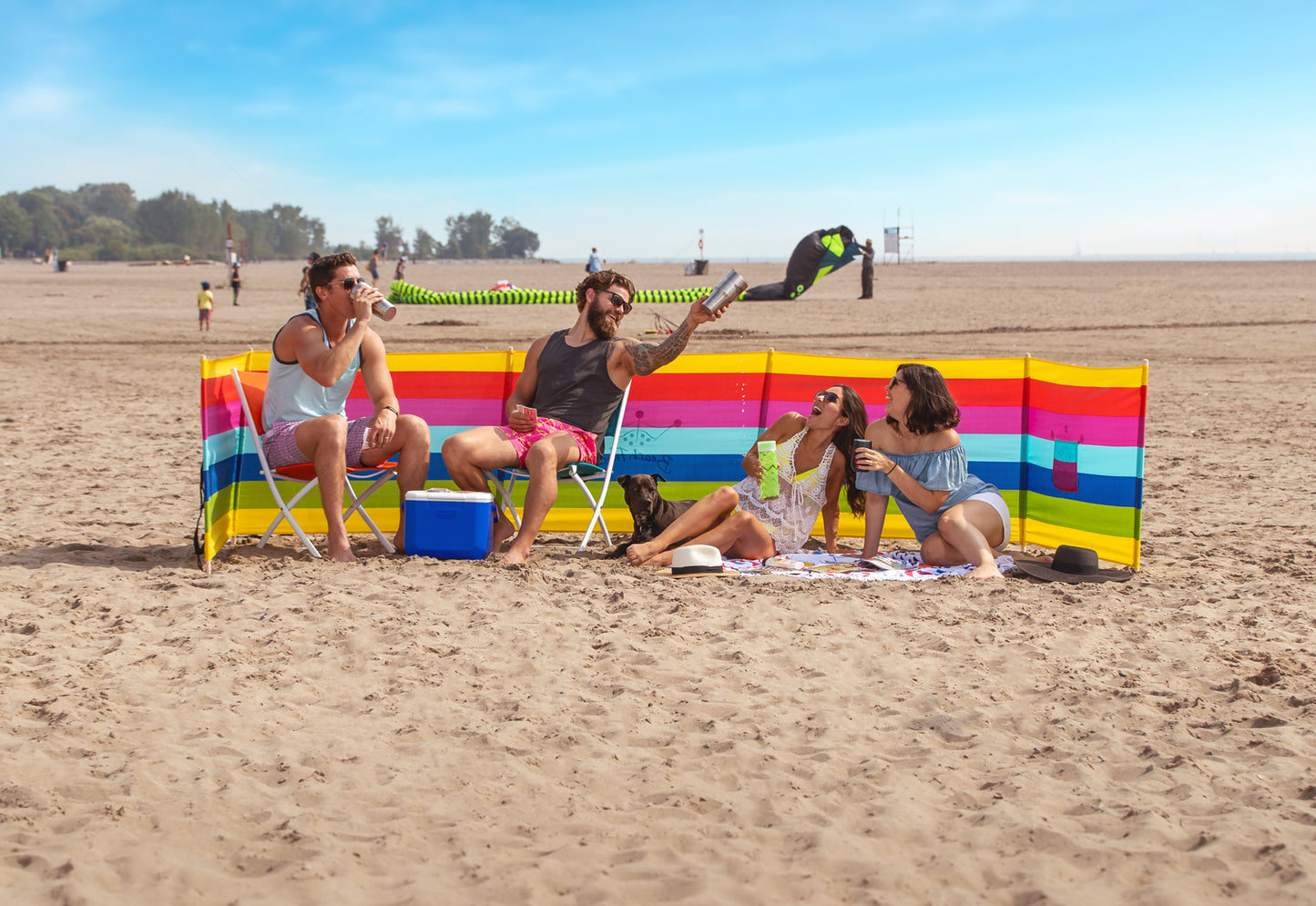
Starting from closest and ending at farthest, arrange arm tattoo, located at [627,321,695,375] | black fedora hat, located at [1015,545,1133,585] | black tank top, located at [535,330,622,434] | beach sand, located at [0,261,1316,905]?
1. beach sand, located at [0,261,1316,905]
2. black fedora hat, located at [1015,545,1133,585]
3. arm tattoo, located at [627,321,695,375]
4. black tank top, located at [535,330,622,434]

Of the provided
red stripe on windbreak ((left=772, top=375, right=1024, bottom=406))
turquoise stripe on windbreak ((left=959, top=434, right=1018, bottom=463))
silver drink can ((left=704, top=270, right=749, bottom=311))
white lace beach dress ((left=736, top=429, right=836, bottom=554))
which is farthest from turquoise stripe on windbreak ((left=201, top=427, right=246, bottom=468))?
turquoise stripe on windbreak ((left=959, top=434, right=1018, bottom=463))

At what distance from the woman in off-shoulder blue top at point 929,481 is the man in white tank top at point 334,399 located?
6.91ft

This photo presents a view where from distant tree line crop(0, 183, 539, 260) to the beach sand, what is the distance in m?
103

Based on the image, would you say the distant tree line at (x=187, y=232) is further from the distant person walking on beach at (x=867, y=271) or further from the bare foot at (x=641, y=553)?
the bare foot at (x=641, y=553)

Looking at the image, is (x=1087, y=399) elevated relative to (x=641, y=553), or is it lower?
elevated

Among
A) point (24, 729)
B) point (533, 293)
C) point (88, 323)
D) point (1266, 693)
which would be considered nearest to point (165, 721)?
point (24, 729)

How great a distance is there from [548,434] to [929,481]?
1.77 m

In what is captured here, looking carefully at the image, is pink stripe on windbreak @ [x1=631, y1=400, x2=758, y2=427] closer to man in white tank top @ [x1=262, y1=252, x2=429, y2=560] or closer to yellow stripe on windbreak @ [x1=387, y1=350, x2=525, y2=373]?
yellow stripe on windbreak @ [x1=387, y1=350, x2=525, y2=373]

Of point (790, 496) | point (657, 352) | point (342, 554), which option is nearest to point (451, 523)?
point (342, 554)

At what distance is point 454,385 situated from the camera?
229 inches

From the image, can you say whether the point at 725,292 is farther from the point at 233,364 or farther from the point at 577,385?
the point at 233,364

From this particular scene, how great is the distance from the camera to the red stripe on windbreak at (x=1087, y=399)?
5184 mm

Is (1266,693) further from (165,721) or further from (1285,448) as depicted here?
(1285,448)

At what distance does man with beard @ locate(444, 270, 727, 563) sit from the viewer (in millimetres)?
5105
